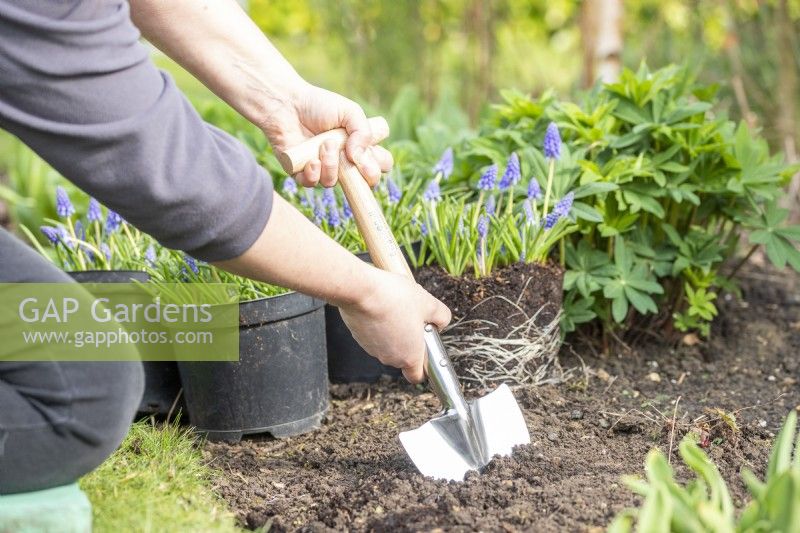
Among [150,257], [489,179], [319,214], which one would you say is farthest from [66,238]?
[489,179]

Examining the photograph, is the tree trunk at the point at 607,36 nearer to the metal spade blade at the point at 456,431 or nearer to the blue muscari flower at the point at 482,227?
the blue muscari flower at the point at 482,227

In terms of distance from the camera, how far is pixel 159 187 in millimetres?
1481

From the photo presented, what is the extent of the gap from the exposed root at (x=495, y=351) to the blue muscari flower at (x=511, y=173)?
0.36 metres

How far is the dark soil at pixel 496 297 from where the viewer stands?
8.50 feet

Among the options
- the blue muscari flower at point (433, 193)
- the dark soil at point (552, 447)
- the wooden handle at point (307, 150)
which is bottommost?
the dark soil at point (552, 447)

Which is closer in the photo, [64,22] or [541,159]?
[64,22]

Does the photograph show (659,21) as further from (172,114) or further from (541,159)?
(172,114)

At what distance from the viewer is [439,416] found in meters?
2.23

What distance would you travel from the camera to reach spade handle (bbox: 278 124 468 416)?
2152 mm

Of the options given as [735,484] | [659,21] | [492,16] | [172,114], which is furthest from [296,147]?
[492,16]

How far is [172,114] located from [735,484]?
1381 millimetres

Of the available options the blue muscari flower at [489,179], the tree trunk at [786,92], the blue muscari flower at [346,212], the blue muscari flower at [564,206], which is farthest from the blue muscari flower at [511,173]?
the tree trunk at [786,92]

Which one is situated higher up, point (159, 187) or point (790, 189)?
point (159, 187)

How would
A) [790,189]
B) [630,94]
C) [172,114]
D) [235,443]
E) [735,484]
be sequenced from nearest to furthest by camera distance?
[172,114]
[735,484]
[235,443]
[630,94]
[790,189]
